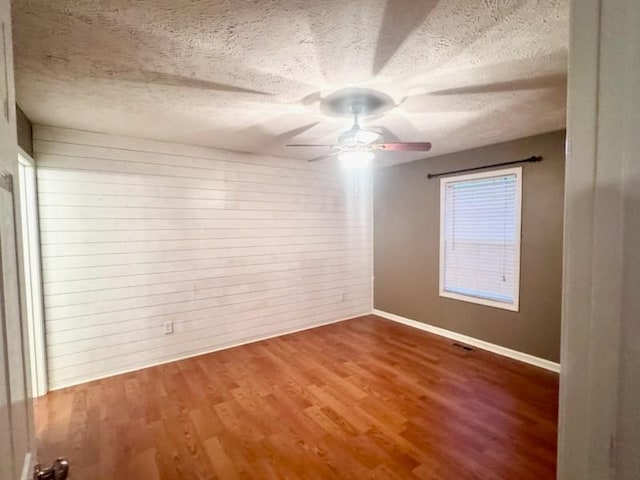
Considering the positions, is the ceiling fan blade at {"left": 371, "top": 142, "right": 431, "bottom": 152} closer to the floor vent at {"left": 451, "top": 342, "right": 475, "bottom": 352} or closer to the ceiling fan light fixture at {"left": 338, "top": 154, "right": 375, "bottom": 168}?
the ceiling fan light fixture at {"left": 338, "top": 154, "right": 375, "bottom": 168}

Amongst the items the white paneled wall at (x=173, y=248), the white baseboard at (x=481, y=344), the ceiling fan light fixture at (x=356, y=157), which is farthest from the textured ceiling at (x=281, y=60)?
the white baseboard at (x=481, y=344)

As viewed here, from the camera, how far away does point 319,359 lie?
339 centimetres

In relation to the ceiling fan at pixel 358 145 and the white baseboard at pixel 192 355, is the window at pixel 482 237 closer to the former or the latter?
the ceiling fan at pixel 358 145

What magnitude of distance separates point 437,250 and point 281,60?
317 cm

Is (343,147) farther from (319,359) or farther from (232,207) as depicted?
(319,359)

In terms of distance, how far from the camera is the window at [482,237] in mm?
3354

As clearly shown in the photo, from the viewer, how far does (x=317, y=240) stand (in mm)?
4457

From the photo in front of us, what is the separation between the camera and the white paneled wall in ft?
9.30

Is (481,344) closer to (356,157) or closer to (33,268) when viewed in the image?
(356,157)

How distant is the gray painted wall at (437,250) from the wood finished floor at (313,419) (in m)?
0.38

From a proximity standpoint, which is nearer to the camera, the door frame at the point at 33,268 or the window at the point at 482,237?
the door frame at the point at 33,268

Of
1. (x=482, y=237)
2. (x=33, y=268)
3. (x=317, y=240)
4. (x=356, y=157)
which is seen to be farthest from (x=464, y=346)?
(x=33, y=268)

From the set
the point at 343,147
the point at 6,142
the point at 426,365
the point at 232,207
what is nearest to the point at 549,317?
the point at 426,365

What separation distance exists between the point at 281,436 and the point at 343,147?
217 centimetres
